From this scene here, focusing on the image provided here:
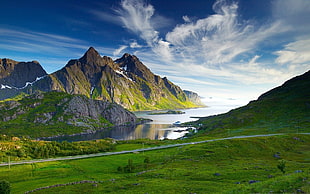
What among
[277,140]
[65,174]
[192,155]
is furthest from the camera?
[277,140]

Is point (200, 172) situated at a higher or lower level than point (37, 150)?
higher

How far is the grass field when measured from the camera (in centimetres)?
3306

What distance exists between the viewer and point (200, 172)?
4725 centimetres

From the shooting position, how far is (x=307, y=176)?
2630 cm

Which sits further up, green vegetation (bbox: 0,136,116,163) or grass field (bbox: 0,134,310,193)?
grass field (bbox: 0,134,310,193)

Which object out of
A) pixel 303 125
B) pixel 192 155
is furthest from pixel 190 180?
pixel 303 125

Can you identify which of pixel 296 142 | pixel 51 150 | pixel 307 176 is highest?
pixel 307 176

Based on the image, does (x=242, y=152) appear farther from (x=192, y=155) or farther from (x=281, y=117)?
(x=281, y=117)

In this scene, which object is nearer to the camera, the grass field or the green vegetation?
the grass field

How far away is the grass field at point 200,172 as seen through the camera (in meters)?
33.1

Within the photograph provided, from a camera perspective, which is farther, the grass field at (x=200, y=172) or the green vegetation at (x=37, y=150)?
the green vegetation at (x=37, y=150)

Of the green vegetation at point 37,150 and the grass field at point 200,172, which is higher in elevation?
the grass field at point 200,172

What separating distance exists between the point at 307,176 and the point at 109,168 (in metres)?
59.1

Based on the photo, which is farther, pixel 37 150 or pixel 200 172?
pixel 37 150
